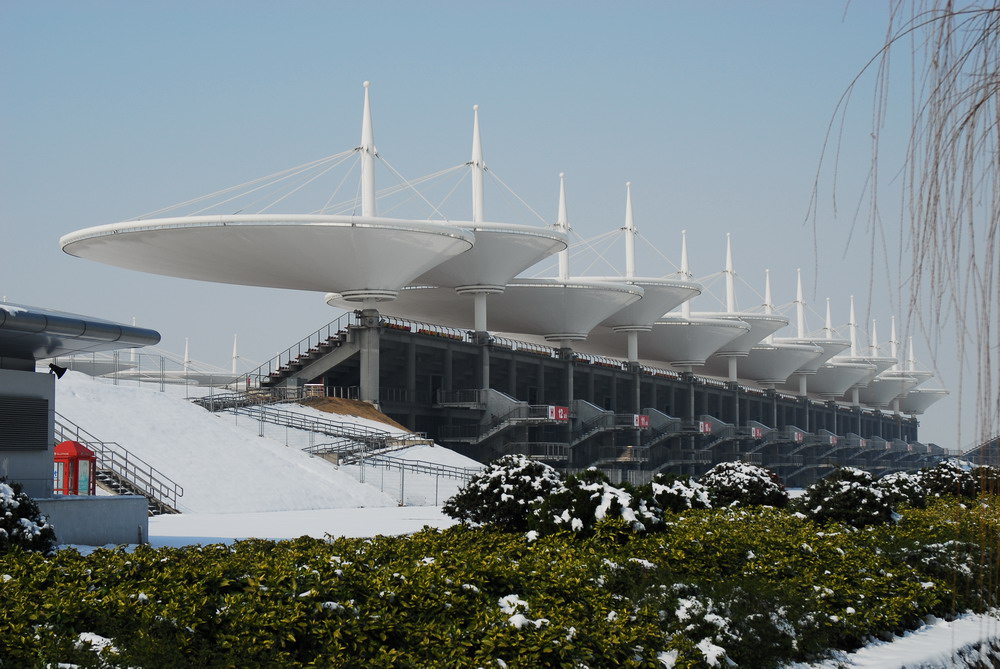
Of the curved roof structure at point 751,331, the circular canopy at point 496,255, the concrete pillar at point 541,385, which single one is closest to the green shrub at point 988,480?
the circular canopy at point 496,255

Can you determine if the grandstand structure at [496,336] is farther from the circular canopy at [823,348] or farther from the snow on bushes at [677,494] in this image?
the snow on bushes at [677,494]

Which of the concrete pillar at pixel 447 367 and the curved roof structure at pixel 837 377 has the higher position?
the concrete pillar at pixel 447 367

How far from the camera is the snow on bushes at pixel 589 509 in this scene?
1614cm

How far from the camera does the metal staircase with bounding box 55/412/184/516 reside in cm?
3475

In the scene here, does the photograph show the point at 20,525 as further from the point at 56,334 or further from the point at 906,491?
the point at 906,491

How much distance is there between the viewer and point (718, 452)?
111 meters

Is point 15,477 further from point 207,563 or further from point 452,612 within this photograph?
point 452,612

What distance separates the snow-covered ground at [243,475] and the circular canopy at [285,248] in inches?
475

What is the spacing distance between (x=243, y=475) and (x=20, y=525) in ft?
88.0

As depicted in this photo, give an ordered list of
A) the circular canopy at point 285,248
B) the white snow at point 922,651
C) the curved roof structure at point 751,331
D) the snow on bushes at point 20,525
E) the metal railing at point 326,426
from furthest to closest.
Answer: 1. the curved roof structure at point 751,331
2. the circular canopy at point 285,248
3. the metal railing at point 326,426
4. the snow on bushes at point 20,525
5. the white snow at point 922,651

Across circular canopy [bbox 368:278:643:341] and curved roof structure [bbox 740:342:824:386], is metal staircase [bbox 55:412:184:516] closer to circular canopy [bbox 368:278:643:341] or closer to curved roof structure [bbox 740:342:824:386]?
circular canopy [bbox 368:278:643:341]

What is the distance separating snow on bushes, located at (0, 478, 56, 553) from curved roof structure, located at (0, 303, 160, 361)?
604 centimetres

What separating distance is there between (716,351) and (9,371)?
321 feet

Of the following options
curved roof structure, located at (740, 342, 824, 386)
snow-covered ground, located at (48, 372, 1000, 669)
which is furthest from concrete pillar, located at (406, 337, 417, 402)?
curved roof structure, located at (740, 342, 824, 386)
